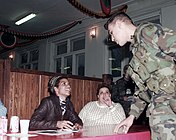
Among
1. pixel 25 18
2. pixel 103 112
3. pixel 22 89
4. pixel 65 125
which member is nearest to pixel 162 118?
pixel 65 125

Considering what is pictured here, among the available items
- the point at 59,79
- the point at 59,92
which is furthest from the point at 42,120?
the point at 59,79

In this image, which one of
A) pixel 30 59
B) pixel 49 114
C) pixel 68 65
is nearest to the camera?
pixel 49 114

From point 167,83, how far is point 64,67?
7039 millimetres

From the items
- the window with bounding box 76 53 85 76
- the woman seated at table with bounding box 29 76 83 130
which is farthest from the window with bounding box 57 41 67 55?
the woman seated at table with bounding box 29 76 83 130

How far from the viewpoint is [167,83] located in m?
1.26

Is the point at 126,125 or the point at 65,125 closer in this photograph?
the point at 126,125

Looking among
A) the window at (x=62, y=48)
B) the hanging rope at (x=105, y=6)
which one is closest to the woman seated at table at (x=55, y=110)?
the hanging rope at (x=105, y=6)

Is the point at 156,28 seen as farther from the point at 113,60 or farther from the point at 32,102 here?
the point at 113,60

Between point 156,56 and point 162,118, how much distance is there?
293 millimetres

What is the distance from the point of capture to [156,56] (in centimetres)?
128

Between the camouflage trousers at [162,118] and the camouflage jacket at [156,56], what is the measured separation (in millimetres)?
43

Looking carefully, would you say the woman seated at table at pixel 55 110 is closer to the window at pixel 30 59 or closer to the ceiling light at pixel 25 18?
the ceiling light at pixel 25 18

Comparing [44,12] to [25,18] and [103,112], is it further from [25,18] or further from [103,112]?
[103,112]

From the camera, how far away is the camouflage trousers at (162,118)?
1222mm
